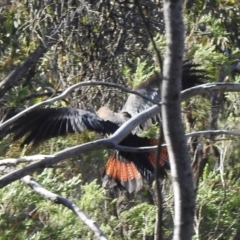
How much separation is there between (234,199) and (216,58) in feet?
2.95

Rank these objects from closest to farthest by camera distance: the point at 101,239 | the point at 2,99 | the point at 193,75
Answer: the point at 101,239 < the point at 193,75 < the point at 2,99

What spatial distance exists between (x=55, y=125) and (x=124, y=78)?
87 cm

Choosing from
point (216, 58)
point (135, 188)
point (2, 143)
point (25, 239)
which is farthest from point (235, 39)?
point (25, 239)

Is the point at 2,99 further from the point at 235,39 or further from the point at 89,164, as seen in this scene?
the point at 235,39

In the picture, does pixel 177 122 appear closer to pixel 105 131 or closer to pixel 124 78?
pixel 105 131

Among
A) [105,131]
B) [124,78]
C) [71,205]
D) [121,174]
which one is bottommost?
[71,205]

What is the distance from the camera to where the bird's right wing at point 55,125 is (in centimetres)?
418

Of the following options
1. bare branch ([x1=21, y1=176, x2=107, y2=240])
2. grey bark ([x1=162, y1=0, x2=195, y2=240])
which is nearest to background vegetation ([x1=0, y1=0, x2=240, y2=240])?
bare branch ([x1=21, y1=176, x2=107, y2=240])

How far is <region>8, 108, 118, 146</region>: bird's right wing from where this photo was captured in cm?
418

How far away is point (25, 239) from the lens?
11.9 ft

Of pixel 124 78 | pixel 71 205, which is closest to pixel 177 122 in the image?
pixel 71 205

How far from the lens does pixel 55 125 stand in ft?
14.3

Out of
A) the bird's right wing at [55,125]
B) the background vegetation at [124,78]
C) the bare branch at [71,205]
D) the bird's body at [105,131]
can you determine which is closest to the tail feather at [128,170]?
the bird's body at [105,131]

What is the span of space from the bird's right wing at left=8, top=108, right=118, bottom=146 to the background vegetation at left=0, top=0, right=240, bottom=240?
0.11 meters
